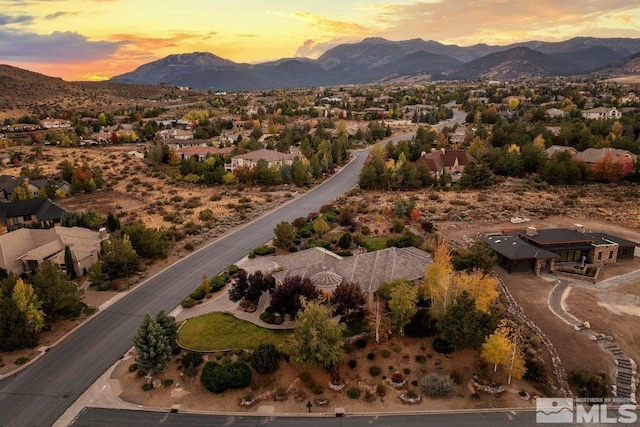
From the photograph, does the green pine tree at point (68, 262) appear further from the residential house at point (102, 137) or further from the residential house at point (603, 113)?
the residential house at point (603, 113)

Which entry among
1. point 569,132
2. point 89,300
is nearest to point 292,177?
point 89,300

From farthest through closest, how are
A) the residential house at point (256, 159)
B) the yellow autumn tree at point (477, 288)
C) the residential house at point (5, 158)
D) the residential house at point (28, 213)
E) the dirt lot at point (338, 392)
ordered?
the residential house at point (5, 158), the residential house at point (256, 159), the residential house at point (28, 213), the yellow autumn tree at point (477, 288), the dirt lot at point (338, 392)

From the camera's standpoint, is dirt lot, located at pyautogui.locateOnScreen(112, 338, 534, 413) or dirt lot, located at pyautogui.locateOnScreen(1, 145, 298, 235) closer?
dirt lot, located at pyautogui.locateOnScreen(112, 338, 534, 413)

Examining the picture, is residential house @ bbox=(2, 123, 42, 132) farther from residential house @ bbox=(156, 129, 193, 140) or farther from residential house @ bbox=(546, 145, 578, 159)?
residential house @ bbox=(546, 145, 578, 159)

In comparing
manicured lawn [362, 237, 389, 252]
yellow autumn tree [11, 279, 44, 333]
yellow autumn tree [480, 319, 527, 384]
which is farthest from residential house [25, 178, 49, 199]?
yellow autumn tree [480, 319, 527, 384]

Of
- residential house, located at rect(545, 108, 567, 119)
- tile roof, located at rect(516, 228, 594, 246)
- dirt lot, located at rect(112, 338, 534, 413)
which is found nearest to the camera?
dirt lot, located at rect(112, 338, 534, 413)

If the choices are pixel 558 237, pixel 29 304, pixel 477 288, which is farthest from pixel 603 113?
pixel 29 304

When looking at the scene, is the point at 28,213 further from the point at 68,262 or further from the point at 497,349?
the point at 497,349

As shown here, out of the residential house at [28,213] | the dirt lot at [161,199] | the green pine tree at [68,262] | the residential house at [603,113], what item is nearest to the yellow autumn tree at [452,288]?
the dirt lot at [161,199]
